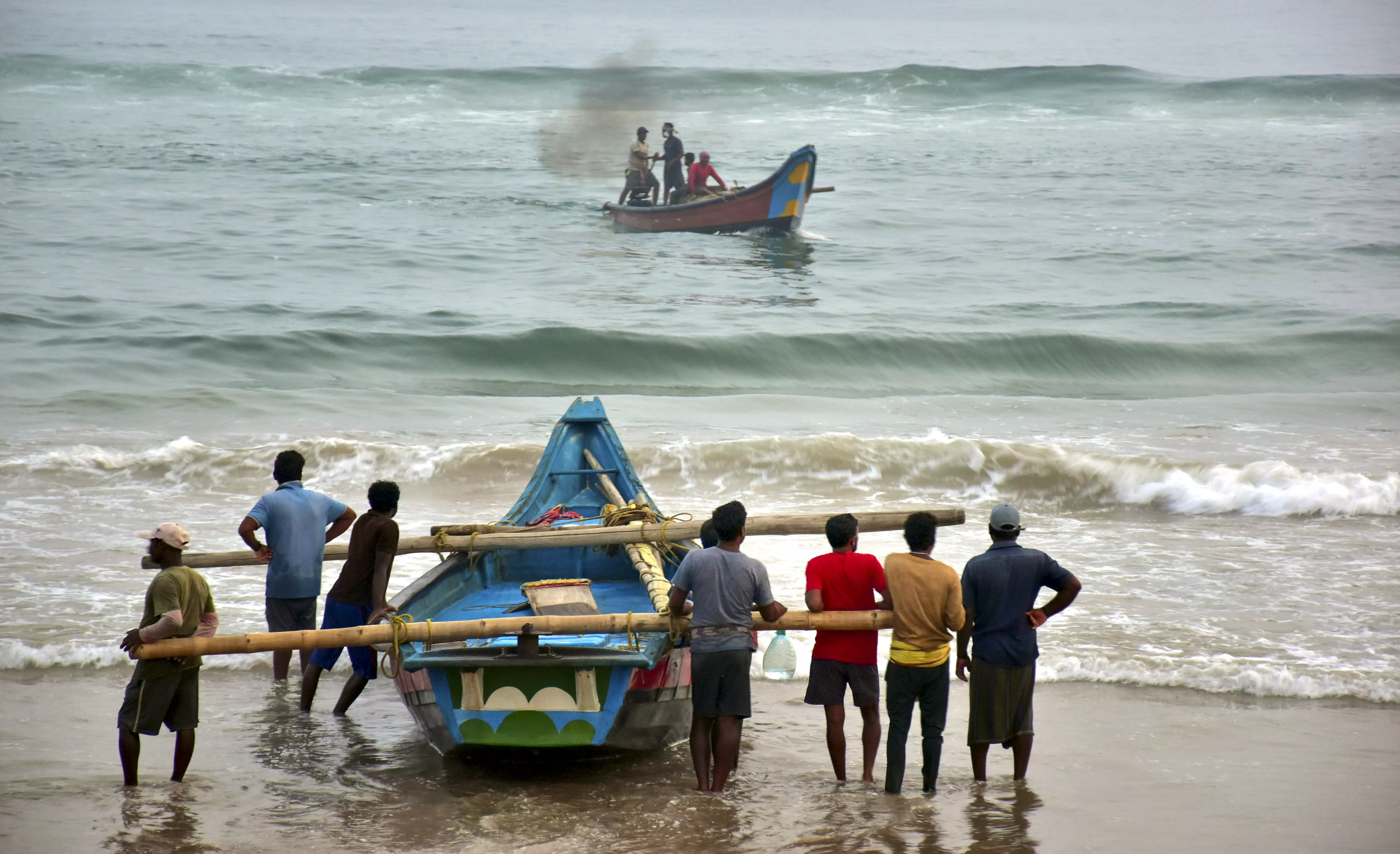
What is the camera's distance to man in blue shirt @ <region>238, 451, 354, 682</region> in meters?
5.65

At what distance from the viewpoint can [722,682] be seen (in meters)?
4.68

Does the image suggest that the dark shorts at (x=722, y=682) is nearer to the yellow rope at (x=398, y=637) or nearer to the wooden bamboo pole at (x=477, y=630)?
the wooden bamboo pole at (x=477, y=630)

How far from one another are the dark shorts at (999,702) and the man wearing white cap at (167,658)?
9.48 ft

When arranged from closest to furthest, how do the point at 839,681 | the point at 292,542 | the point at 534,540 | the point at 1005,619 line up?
1. the point at 1005,619
2. the point at 839,681
3. the point at 292,542
4. the point at 534,540

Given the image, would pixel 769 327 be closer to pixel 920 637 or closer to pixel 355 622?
pixel 355 622

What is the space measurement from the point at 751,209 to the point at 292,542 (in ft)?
56.4

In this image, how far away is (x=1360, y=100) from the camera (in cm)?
4397

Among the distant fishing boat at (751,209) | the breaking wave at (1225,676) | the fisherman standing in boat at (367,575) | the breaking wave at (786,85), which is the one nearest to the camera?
the fisherman standing in boat at (367,575)

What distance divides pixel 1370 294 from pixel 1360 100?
88.4 ft

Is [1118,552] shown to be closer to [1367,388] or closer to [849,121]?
[1367,388]

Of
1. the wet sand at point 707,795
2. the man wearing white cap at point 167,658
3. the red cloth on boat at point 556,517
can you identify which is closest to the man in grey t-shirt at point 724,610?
the wet sand at point 707,795

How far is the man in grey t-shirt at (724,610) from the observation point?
15.2ft

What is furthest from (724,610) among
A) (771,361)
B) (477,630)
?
(771,361)

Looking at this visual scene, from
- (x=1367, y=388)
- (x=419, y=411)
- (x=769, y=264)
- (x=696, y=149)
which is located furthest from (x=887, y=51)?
(x=419, y=411)
